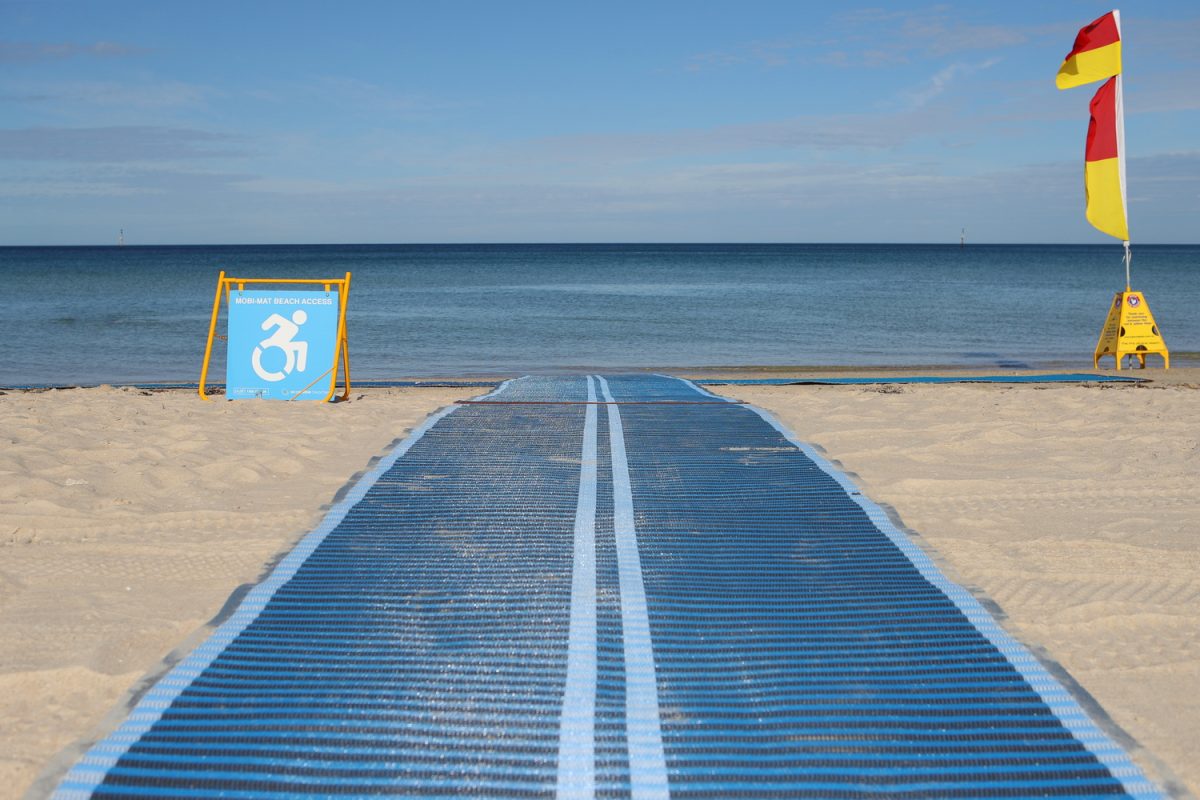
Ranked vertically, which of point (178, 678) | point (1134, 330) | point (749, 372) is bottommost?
point (178, 678)

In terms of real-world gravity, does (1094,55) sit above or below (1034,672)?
above

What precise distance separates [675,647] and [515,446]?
3.71 metres

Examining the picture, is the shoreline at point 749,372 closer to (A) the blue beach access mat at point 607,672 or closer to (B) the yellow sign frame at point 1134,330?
(B) the yellow sign frame at point 1134,330

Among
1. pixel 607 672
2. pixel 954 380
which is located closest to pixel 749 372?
pixel 954 380

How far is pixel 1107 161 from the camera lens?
38.5 feet

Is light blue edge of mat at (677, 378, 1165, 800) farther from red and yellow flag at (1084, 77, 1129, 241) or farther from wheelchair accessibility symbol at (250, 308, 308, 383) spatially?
red and yellow flag at (1084, 77, 1129, 241)

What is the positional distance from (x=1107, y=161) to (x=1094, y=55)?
4.16 feet

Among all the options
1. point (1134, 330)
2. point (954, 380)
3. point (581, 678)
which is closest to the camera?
point (581, 678)

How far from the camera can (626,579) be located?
4254 mm

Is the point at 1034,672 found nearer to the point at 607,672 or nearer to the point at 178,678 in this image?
the point at 607,672

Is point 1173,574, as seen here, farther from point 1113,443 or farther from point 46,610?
point 46,610

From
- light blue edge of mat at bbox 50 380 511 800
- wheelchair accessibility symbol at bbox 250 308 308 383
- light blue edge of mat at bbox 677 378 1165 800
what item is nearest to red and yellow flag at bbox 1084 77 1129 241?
light blue edge of mat at bbox 677 378 1165 800

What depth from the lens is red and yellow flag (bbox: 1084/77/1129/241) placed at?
1164cm

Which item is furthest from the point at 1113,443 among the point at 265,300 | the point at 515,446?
the point at 265,300
